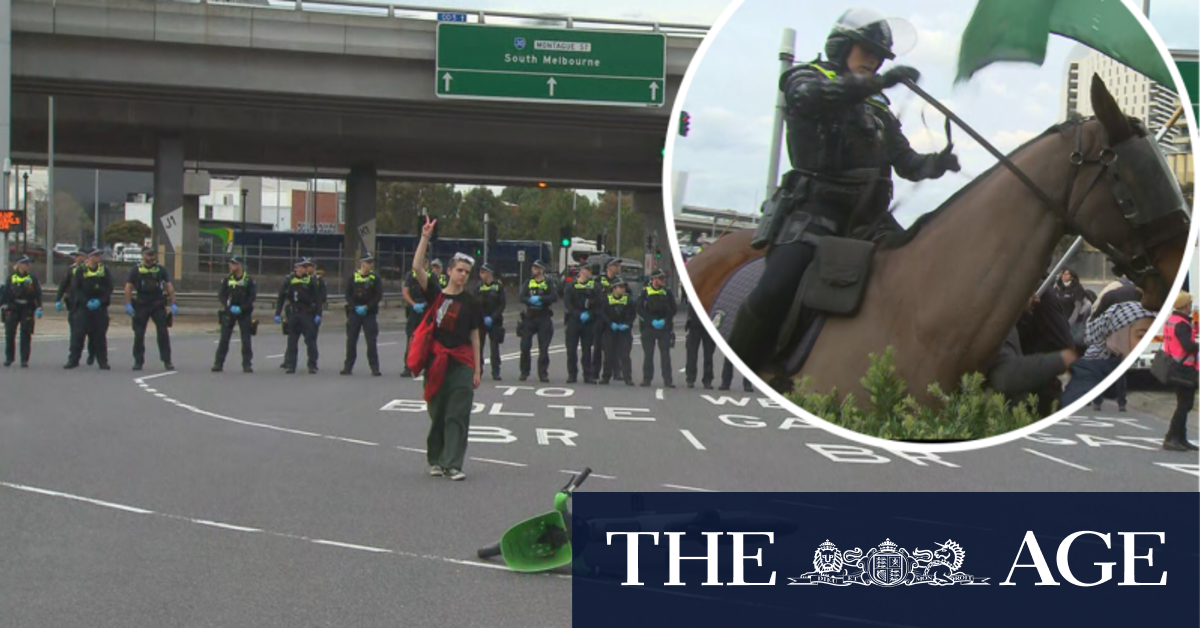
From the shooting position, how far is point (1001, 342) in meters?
1.33

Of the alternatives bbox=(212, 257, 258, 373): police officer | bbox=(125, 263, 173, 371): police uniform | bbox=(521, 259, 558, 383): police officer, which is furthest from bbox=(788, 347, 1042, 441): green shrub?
bbox=(125, 263, 173, 371): police uniform

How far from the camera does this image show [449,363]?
11.2 metres

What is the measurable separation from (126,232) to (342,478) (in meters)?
87.1

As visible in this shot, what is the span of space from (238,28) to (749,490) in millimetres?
24422

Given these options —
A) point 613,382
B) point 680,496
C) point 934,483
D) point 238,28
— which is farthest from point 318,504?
point 238,28

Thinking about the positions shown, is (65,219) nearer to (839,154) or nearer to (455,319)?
(455,319)

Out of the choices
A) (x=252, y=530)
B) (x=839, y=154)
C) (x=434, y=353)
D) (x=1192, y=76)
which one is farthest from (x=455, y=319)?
(x=839, y=154)

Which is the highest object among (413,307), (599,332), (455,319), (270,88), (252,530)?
(270,88)

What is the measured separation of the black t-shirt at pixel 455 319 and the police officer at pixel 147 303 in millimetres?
11155

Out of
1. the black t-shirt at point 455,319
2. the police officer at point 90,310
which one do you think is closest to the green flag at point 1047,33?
the black t-shirt at point 455,319

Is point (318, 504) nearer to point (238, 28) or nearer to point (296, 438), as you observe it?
point (296, 438)

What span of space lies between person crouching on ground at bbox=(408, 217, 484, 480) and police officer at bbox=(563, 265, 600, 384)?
33.7 feet

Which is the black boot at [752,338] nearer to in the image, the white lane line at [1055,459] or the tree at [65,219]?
the white lane line at [1055,459]

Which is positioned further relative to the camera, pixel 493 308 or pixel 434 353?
pixel 493 308
